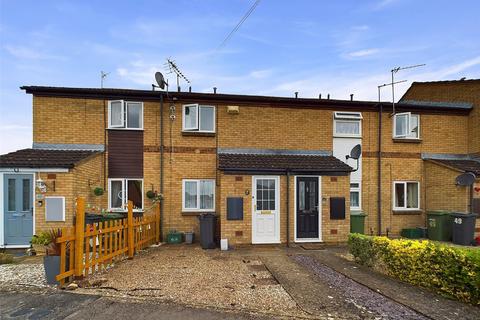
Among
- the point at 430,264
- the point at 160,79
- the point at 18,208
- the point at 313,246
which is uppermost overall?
the point at 160,79

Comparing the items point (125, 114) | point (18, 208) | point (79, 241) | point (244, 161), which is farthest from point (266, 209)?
point (18, 208)

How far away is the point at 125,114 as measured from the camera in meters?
11.6

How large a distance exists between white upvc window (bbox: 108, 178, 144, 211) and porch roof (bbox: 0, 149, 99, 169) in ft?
4.75

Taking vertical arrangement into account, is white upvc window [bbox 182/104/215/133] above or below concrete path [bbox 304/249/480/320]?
above

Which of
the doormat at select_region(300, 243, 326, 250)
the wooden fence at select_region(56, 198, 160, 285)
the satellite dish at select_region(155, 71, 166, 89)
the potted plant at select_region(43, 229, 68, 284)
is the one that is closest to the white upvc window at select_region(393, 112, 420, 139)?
the doormat at select_region(300, 243, 326, 250)

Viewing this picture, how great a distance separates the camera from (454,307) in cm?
505

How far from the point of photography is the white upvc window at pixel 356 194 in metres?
12.7

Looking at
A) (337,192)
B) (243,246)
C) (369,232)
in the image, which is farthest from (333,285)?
(369,232)

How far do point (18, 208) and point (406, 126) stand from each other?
578 inches

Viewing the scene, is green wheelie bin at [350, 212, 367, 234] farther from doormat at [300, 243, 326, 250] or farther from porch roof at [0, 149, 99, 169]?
porch roof at [0, 149, 99, 169]

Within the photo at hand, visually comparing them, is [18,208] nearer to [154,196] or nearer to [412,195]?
[154,196]

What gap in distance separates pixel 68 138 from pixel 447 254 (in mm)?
11906

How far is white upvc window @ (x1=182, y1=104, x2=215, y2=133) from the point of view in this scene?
1179 cm

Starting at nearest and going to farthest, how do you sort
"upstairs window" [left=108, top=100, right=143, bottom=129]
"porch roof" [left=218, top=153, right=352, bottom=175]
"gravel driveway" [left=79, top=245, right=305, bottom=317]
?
"gravel driveway" [left=79, top=245, right=305, bottom=317] < "porch roof" [left=218, top=153, right=352, bottom=175] < "upstairs window" [left=108, top=100, right=143, bottom=129]
